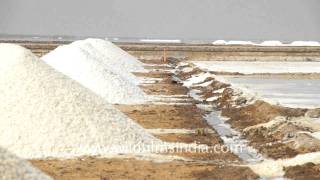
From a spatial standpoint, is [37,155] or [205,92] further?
[205,92]

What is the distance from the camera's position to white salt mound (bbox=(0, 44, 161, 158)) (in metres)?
11.8

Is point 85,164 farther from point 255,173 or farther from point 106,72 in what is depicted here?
point 106,72

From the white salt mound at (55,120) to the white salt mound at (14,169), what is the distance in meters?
4.94

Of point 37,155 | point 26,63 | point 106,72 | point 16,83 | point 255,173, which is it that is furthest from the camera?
point 106,72

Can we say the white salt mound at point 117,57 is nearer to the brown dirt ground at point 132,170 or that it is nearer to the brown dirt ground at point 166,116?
the brown dirt ground at point 166,116

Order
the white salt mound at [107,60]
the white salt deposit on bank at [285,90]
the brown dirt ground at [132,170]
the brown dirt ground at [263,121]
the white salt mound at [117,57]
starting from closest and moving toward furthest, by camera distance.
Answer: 1. the brown dirt ground at [132,170]
2. the brown dirt ground at [263,121]
3. the white salt deposit on bank at [285,90]
4. the white salt mound at [107,60]
5. the white salt mound at [117,57]

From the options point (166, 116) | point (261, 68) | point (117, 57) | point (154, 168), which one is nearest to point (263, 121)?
point (166, 116)

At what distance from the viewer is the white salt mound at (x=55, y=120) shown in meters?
11.8

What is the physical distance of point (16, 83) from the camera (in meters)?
13.3

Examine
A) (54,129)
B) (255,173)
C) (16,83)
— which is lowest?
(255,173)

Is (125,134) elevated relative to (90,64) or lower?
lower

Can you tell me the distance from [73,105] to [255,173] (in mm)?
4459

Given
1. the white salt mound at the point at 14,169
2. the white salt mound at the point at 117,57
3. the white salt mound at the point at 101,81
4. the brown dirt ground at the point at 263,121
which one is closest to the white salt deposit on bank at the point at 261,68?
the white salt mound at the point at 117,57

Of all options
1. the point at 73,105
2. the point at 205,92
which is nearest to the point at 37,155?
the point at 73,105
